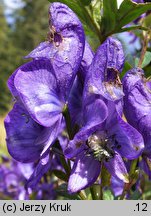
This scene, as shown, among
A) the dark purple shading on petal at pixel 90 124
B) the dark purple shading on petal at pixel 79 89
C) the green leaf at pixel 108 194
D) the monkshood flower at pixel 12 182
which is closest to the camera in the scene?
the dark purple shading on petal at pixel 90 124

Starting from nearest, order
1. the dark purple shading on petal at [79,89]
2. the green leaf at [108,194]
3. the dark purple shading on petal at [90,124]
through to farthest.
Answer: the dark purple shading on petal at [90,124] < the dark purple shading on petal at [79,89] < the green leaf at [108,194]

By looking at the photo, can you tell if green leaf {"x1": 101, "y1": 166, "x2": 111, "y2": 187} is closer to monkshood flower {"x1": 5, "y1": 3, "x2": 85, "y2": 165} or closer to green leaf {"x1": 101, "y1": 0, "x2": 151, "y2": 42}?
monkshood flower {"x1": 5, "y1": 3, "x2": 85, "y2": 165}

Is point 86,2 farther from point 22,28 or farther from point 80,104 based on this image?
point 22,28

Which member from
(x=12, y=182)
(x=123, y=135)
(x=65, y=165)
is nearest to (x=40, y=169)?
(x=65, y=165)

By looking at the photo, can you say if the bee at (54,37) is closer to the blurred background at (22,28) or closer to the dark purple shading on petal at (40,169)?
the dark purple shading on petal at (40,169)

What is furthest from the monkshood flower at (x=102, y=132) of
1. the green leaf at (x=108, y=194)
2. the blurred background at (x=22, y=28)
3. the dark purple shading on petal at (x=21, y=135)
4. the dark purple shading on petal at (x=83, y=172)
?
the blurred background at (x=22, y=28)

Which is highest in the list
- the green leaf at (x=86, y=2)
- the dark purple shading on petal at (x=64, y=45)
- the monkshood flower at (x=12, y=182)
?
the green leaf at (x=86, y=2)

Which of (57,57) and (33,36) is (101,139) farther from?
(33,36)
